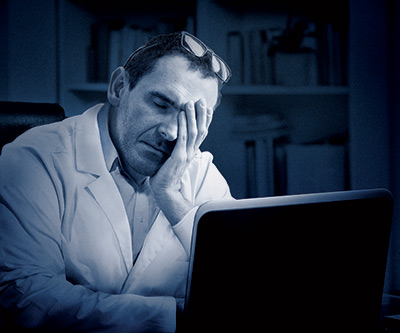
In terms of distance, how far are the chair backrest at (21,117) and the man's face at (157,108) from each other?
9.4 inches

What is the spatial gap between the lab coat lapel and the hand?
0.34 feet

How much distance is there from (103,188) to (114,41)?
944 mm

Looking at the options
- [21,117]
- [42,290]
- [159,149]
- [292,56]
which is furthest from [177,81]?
[292,56]

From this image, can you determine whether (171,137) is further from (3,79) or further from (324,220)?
(3,79)

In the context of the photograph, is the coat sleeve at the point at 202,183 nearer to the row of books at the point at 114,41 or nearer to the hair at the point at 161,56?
the hair at the point at 161,56

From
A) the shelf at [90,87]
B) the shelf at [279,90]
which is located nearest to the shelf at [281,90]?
the shelf at [279,90]

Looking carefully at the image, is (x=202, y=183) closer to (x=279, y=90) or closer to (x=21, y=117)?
(x=21, y=117)

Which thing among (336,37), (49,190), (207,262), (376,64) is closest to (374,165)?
(376,64)

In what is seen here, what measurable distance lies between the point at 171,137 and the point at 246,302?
24.1 inches

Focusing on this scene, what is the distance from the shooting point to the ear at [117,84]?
1.25 meters

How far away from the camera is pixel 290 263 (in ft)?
2.28

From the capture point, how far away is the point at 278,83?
2.02 meters

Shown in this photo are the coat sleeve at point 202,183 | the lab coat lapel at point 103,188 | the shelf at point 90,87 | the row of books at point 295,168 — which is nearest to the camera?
the lab coat lapel at point 103,188

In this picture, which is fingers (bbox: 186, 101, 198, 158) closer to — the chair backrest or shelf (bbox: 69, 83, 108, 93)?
the chair backrest
